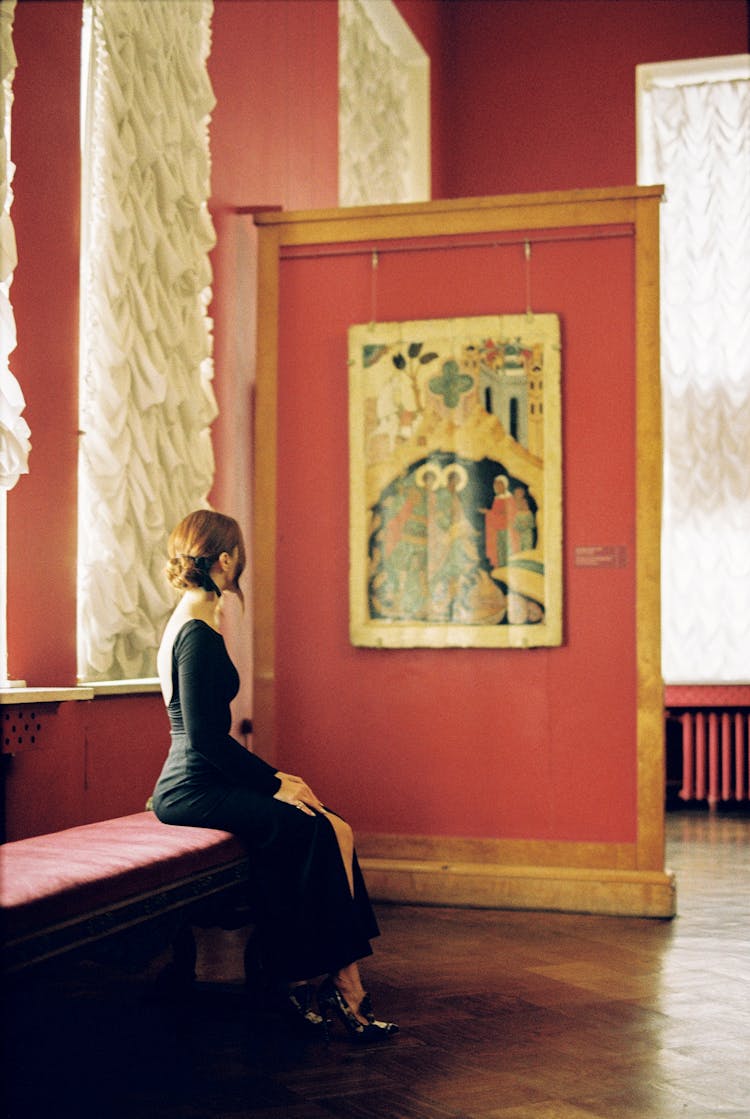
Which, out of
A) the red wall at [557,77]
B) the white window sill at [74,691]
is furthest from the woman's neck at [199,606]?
the red wall at [557,77]

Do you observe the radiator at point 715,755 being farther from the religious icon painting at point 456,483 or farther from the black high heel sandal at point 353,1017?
the black high heel sandal at point 353,1017

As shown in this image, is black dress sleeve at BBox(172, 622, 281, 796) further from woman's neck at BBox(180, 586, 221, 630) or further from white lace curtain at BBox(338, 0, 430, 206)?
white lace curtain at BBox(338, 0, 430, 206)

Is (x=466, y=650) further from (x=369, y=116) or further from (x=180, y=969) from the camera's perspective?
(x=369, y=116)

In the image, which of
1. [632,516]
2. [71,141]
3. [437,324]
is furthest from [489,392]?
[71,141]

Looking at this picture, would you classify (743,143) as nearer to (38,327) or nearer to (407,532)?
(407,532)

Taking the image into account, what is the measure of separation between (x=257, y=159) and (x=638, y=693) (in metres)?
2.95

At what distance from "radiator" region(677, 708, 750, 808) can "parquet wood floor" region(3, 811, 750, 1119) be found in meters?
3.67

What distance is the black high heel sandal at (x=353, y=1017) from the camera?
132 inches

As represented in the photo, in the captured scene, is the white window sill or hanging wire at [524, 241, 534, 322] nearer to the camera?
the white window sill

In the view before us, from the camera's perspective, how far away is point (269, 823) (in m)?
3.51

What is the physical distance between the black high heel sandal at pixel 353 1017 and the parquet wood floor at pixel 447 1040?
5cm

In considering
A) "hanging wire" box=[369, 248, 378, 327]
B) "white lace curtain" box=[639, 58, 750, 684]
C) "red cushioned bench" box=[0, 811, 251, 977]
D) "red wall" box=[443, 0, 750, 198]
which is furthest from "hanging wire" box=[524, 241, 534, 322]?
"red wall" box=[443, 0, 750, 198]

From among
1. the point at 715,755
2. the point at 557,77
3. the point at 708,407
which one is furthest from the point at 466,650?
the point at 557,77

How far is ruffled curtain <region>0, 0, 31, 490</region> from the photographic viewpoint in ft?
12.1
